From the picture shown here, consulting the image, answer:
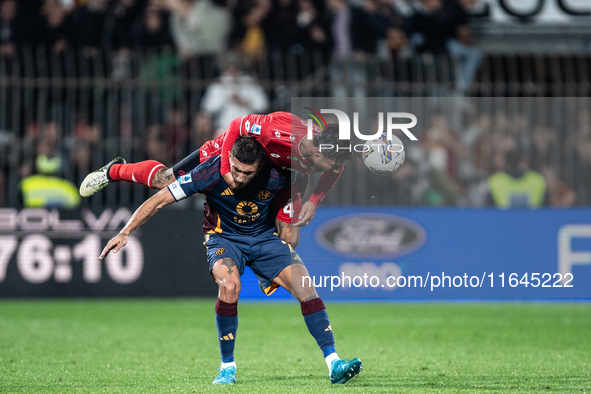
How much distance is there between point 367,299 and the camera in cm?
1267

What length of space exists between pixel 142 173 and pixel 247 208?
120 cm

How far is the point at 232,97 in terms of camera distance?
12.4 metres

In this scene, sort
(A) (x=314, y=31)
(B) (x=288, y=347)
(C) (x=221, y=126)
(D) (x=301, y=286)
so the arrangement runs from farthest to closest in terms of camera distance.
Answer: (A) (x=314, y=31)
(C) (x=221, y=126)
(B) (x=288, y=347)
(D) (x=301, y=286)

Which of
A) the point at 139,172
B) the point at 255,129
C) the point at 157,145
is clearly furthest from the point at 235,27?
the point at 255,129

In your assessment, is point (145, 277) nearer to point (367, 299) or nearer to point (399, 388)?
point (367, 299)

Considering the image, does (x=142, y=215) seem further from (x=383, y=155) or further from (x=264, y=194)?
(x=383, y=155)

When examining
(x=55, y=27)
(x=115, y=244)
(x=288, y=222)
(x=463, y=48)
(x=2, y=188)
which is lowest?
(x=2, y=188)

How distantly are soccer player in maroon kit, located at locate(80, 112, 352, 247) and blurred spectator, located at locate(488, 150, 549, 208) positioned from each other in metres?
5.85

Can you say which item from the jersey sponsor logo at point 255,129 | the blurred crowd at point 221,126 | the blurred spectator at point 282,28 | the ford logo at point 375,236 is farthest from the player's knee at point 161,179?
the blurred spectator at point 282,28

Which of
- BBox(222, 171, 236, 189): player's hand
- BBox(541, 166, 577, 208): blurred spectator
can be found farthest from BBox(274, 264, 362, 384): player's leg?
BBox(541, 166, 577, 208): blurred spectator

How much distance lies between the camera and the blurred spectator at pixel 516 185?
12.1 m

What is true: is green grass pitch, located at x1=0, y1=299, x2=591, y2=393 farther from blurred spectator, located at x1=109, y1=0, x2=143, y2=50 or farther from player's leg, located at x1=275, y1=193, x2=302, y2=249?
blurred spectator, located at x1=109, y1=0, x2=143, y2=50

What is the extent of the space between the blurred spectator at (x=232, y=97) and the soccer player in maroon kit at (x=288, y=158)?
498 cm

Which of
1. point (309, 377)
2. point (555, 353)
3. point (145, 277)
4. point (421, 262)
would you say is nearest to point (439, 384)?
point (309, 377)
